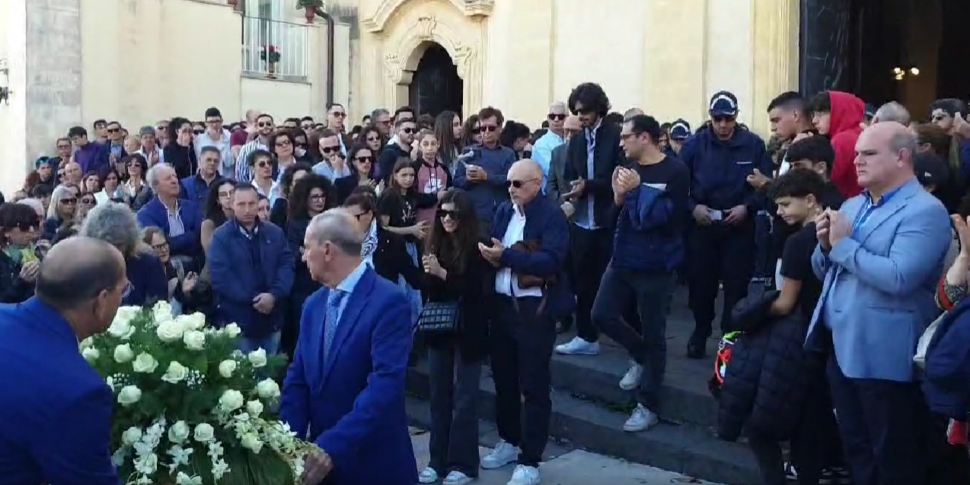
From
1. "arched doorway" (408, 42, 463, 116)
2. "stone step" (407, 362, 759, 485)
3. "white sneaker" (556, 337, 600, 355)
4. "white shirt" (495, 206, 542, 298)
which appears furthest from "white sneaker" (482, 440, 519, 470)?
"arched doorway" (408, 42, 463, 116)

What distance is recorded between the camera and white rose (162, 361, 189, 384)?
3.70m

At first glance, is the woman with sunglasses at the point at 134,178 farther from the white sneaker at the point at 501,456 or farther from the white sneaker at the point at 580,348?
the white sneaker at the point at 501,456

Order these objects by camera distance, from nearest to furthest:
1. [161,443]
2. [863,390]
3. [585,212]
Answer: [161,443] → [863,390] → [585,212]

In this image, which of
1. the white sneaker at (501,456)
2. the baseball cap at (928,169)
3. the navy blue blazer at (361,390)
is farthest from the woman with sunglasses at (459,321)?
the baseball cap at (928,169)

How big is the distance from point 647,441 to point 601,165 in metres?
2.18

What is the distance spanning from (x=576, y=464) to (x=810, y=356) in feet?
6.87

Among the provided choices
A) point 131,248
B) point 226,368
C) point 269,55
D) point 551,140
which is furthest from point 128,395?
point 269,55

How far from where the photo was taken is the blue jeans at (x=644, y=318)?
716 centimetres

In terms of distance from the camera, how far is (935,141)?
6.79 meters

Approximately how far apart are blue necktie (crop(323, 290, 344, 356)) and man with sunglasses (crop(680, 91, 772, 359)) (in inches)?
152

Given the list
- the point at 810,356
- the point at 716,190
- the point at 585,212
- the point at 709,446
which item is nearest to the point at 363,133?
the point at 585,212

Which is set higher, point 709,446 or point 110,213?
point 110,213

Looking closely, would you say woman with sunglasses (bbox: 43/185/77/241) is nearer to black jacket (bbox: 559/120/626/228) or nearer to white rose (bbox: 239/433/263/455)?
black jacket (bbox: 559/120/626/228)

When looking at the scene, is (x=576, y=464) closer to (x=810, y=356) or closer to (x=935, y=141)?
(x=810, y=356)
